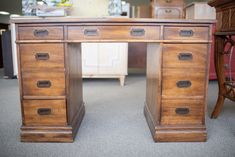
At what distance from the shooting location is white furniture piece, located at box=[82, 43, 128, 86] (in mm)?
3057

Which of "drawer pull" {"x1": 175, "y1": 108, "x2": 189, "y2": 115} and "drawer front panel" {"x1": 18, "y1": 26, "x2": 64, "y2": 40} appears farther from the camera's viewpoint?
"drawer pull" {"x1": 175, "y1": 108, "x2": 189, "y2": 115}

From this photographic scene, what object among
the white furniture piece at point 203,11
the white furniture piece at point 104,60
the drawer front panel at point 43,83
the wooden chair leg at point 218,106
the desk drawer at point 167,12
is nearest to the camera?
the drawer front panel at point 43,83

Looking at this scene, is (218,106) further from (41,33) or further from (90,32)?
(41,33)

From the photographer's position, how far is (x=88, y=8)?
2779 millimetres

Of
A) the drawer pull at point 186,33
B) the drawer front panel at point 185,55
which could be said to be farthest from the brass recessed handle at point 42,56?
the drawer pull at point 186,33

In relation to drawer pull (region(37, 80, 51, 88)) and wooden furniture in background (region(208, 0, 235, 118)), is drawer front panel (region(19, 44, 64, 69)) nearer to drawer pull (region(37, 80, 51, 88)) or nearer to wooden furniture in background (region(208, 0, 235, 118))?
drawer pull (region(37, 80, 51, 88))

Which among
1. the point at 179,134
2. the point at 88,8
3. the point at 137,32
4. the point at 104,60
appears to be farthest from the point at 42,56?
the point at 104,60

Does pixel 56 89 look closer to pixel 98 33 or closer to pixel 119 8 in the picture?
pixel 98 33

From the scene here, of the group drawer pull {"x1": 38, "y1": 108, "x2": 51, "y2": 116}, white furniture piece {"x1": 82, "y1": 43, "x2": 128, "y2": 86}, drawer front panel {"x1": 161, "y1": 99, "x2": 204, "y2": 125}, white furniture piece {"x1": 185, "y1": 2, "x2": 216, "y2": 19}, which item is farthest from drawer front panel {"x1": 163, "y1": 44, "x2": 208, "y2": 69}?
white furniture piece {"x1": 185, "y1": 2, "x2": 216, "y2": 19}

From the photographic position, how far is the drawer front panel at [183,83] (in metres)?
1.43

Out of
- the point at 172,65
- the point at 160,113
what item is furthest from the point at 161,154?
the point at 172,65

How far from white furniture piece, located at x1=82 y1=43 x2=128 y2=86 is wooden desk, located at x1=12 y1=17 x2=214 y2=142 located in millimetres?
1564

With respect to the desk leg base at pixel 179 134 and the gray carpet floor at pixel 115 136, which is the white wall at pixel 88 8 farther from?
the desk leg base at pixel 179 134

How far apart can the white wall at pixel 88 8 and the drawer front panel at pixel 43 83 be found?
4.18 ft
